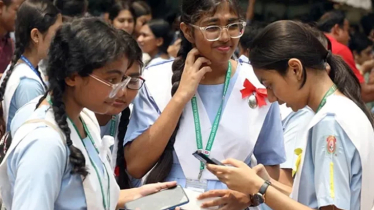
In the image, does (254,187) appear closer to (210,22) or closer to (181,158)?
(181,158)

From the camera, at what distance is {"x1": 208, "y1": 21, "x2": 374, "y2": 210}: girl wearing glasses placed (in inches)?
92.0

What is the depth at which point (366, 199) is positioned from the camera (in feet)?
7.90

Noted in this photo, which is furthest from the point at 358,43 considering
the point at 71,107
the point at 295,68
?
the point at 71,107

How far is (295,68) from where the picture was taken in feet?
8.07

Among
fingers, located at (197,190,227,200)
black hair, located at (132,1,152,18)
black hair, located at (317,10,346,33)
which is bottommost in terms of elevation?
black hair, located at (132,1,152,18)

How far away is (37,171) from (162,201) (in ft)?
1.97

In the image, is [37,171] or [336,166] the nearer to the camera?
[37,171]

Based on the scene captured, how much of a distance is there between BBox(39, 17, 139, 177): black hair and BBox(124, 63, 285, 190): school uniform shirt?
0.71m

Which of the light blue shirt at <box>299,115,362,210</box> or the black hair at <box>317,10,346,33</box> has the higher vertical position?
the light blue shirt at <box>299,115,362,210</box>

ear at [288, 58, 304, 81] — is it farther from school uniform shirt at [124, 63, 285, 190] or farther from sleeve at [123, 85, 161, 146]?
sleeve at [123, 85, 161, 146]

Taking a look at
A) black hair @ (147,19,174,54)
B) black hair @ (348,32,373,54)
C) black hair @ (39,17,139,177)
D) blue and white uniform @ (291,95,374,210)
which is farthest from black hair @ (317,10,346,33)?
black hair @ (39,17,139,177)

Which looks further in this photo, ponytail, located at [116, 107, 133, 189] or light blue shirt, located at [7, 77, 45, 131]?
light blue shirt, located at [7, 77, 45, 131]

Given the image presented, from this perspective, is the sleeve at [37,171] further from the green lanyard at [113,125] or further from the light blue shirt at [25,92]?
the light blue shirt at [25,92]

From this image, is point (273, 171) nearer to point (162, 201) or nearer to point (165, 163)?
point (165, 163)
